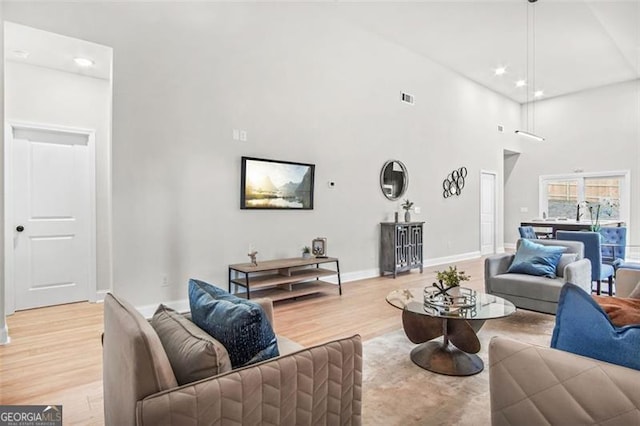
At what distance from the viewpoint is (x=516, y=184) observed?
1019 cm

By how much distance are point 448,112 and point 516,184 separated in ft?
13.6

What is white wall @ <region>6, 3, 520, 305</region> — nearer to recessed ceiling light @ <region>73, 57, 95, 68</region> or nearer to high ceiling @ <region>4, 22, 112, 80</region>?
high ceiling @ <region>4, 22, 112, 80</region>

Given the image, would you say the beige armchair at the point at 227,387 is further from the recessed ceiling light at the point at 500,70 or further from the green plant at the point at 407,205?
the recessed ceiling light at the point at 500,70

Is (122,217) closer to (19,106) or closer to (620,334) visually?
(19,106)

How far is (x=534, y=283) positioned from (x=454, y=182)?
439 centimetres

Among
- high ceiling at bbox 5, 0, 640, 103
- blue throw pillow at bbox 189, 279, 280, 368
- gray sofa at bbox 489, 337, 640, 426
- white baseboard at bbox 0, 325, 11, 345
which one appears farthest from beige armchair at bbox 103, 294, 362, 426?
high ceiling at bbox 5, 0, 640, 103

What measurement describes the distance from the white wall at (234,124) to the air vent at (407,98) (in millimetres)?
119

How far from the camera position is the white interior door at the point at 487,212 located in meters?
8.63

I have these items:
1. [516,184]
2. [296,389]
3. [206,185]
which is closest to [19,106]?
[206,185]

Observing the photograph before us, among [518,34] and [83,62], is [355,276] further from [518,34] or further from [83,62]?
[518,34]

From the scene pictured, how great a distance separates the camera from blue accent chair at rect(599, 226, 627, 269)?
509cm

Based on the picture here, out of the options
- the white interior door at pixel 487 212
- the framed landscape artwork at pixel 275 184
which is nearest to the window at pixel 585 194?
the white interior door at pixel 487 212

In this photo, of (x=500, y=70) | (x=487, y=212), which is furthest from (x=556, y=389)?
(x=487, y=212)

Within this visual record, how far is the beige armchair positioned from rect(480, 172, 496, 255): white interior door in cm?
803
